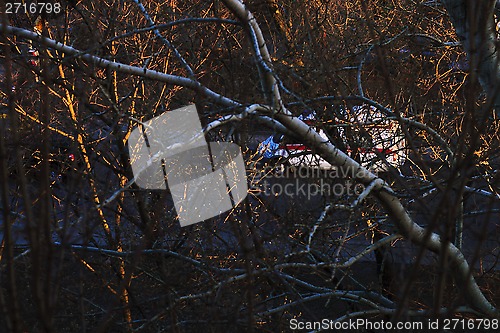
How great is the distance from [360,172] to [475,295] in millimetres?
1257

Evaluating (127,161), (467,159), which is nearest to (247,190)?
(127,161)

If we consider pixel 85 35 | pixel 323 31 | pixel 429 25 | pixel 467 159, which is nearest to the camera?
pixel 467 159

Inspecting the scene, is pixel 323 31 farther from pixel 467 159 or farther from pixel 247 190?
pixel 467 159

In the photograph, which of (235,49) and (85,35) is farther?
(235,49)

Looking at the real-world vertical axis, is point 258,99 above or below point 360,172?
above

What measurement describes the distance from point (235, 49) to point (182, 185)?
65.2 inches

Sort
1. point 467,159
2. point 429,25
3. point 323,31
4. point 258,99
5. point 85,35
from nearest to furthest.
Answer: point 467,159 < point 258,99 < point 85,35 < point 323,31 < point 429,25

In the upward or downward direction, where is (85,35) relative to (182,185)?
upward

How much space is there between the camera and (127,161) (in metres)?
6.96

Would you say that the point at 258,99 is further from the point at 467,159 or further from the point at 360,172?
the point at 467,159

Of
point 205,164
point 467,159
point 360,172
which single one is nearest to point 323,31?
point 205,164

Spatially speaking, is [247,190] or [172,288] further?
[247,190]

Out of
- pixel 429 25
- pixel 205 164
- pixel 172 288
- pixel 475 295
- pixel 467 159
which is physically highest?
pixel 429 25

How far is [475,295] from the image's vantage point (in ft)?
15.5
